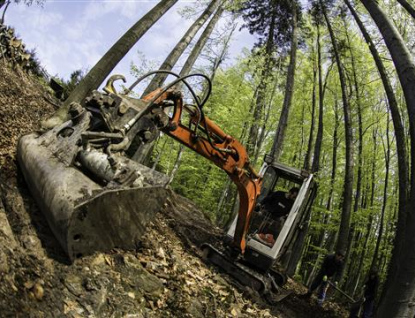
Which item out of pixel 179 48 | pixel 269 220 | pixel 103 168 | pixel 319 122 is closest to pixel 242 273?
pixel 269 220

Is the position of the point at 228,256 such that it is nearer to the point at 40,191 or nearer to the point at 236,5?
the point at 40,191

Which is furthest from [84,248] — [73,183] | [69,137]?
[69,137]

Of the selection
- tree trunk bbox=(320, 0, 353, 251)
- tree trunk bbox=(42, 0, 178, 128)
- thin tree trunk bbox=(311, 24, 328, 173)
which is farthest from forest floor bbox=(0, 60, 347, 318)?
thin tree trunk bbox=(311, 24, 328, 173)

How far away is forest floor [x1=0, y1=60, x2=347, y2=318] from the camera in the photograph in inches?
118

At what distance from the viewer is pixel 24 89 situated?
411 inches

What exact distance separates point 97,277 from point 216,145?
10.4ft

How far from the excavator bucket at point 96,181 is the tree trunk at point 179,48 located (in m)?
6.93

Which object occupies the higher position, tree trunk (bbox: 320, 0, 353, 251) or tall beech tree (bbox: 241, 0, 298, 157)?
tall beech tree (bbox: 241, 0, 298, 157)

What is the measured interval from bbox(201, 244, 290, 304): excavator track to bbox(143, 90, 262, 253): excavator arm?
1.11ft

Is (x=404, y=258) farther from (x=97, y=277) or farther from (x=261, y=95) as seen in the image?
(x=261, y=95)

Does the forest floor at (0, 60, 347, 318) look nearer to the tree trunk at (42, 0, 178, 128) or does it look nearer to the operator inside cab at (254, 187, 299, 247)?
the tree trunk at (42, 0, 178, 128)

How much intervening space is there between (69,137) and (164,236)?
289 cm

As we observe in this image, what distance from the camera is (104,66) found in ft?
25.6

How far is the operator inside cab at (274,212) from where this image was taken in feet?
25.6
